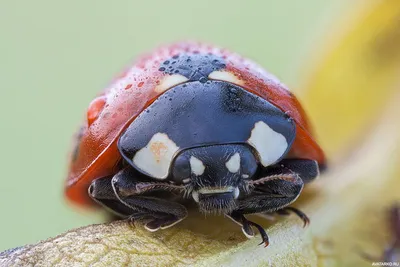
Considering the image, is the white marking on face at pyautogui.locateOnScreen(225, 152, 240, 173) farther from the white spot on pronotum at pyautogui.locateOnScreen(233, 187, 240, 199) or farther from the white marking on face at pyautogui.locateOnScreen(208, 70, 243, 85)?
the white marking on face at pyautogui.locateOnScreen(208, 70, 243, 85)

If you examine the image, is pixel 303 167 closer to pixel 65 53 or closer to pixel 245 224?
pixel 245 224

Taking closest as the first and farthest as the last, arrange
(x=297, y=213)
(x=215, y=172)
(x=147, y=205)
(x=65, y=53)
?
(x=215, y=172) → (x=147, y=205) → (x=297, y=213) → (x=65, y=53)

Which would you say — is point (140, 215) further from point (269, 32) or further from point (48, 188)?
point (269, 32)

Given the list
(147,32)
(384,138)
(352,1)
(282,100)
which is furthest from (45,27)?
(282,100)

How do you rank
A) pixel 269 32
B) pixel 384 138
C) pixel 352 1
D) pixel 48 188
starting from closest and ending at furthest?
pixel 384 138
pixel 352 1
pixel 48 188
pixel 269 32

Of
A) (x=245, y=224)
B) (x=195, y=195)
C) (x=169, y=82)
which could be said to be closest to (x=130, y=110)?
(x=169, y=82)

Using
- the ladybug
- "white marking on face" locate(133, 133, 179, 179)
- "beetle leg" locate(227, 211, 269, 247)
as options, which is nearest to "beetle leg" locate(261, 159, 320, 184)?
the ladybug
